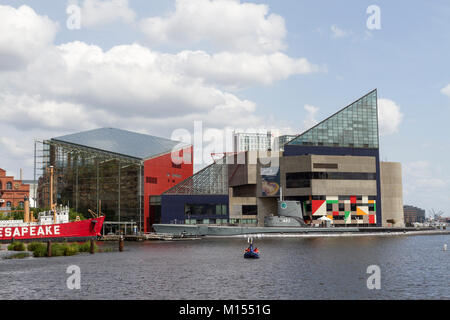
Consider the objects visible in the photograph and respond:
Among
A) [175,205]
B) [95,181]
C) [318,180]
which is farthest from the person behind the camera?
[318,180]

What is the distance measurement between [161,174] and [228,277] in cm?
8825

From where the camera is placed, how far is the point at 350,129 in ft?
506

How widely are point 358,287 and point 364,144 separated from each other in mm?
118653

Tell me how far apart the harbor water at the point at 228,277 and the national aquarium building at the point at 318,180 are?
69.8 m

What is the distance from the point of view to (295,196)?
480 feet

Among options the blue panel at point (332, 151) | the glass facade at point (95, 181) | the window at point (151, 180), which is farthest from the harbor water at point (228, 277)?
the blue panel at point (332, 151)

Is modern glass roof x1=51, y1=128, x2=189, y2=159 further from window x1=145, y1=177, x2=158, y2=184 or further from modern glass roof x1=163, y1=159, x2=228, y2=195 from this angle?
modern glass roof x1=163, y1=159, x2=228, y2=195

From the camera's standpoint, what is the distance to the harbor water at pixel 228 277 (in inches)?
1524

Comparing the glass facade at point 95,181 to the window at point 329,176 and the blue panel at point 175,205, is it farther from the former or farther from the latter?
the window at point 329,176

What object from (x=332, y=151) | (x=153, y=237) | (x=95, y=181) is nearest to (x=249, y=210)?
(x=332, y=151)

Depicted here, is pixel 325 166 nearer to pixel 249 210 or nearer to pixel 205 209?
pixel 249 210

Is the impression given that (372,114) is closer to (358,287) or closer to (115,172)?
(115,172)

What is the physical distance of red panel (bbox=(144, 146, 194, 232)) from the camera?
424 feet
